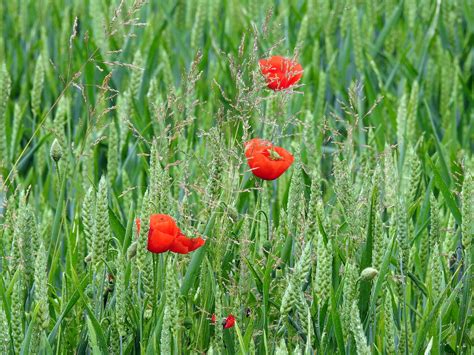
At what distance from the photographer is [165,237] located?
1.42 m

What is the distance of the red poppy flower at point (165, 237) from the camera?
1423 mm

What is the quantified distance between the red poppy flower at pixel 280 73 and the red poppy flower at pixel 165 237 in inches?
13.5

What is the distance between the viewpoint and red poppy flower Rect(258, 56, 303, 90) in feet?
5.61

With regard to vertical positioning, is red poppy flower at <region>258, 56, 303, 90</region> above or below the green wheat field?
above

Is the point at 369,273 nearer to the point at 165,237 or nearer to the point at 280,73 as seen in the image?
the point at 165,237

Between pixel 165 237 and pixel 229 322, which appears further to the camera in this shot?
pixel 229 322

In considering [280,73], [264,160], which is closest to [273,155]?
[264,160]

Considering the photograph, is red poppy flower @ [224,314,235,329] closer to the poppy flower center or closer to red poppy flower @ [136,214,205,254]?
red poppy flower @ [136,214,205,254]

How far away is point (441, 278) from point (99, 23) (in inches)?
71.2

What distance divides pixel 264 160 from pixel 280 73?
27 cm

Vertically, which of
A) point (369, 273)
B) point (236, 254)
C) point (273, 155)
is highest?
point (273, 155)

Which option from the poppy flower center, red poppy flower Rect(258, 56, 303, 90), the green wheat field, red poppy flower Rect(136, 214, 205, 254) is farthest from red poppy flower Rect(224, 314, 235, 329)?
red poppy flower Rect(258, 56, 303, 90)

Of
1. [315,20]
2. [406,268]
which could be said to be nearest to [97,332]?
[406,268]

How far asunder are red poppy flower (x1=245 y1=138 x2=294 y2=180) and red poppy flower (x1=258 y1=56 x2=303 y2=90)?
0.43ft
